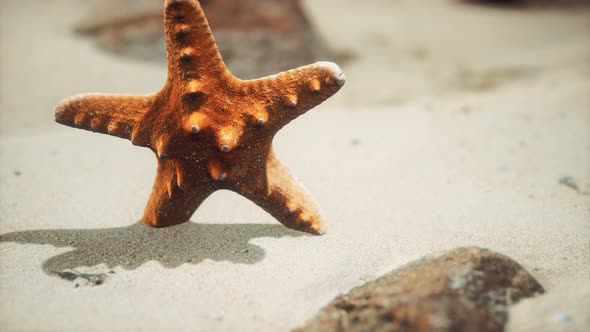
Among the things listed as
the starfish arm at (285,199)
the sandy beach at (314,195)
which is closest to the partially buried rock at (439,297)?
the sandy beach at (314,195)

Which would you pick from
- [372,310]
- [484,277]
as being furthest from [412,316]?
[484,277]

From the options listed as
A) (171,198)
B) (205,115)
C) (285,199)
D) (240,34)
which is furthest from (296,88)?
(240,34)

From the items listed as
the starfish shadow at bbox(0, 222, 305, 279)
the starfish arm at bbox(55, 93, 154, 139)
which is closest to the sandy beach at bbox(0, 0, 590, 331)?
the starfish shadow at bbox(0, 222, 305, 279)

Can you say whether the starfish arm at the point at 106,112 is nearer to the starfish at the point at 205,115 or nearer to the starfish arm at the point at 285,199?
the starfish at the point at 205,115

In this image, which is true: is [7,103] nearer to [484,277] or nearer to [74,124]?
[74,124]

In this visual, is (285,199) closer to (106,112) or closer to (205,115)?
(205,115)

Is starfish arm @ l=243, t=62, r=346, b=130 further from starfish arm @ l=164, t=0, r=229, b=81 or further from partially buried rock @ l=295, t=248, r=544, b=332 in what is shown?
partially buried rock @ l=295, t=248, r=544, b=332
